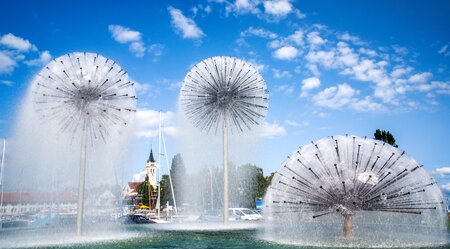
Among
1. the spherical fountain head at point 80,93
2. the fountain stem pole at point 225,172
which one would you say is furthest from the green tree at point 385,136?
the spherical fountain head at point 80,93

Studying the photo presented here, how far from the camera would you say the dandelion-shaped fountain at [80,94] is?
893 inches

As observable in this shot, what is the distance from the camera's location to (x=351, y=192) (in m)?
18.6

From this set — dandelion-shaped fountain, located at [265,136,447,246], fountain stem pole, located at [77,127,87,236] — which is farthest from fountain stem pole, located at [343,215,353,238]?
fountain stem pole, located at [77,127,87,236]

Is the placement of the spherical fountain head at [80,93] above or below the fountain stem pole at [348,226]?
above

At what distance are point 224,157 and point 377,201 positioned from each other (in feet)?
46.3

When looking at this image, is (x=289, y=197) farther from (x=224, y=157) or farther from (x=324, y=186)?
(x=224, y=157)

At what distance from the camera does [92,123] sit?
23.2 meters

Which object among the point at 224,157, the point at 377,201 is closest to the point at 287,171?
the point at 377,201

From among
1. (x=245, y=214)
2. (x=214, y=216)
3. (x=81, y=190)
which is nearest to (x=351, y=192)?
(x=81, y=190)

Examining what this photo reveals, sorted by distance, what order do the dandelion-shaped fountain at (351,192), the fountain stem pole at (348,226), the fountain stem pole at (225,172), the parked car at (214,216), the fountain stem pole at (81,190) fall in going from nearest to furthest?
the dandelion-shaped fountain at (351,192), the fountain stem pole at (348,226), the fountain stem pole at (81,190), the fountain stem pole at (225,172), the parked car at (214,216)

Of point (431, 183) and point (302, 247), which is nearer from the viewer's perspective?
point (302, 247)

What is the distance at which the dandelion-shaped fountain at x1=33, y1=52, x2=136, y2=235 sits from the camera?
893 inches

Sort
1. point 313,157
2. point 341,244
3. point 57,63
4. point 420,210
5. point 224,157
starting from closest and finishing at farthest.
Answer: point 341,244 → point 420,210 → point 313,157 → point 57,63 → point 224,157

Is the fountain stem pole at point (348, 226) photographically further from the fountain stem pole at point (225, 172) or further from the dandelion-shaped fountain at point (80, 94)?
the dandelion-shaped fountain at point (80, 94)
